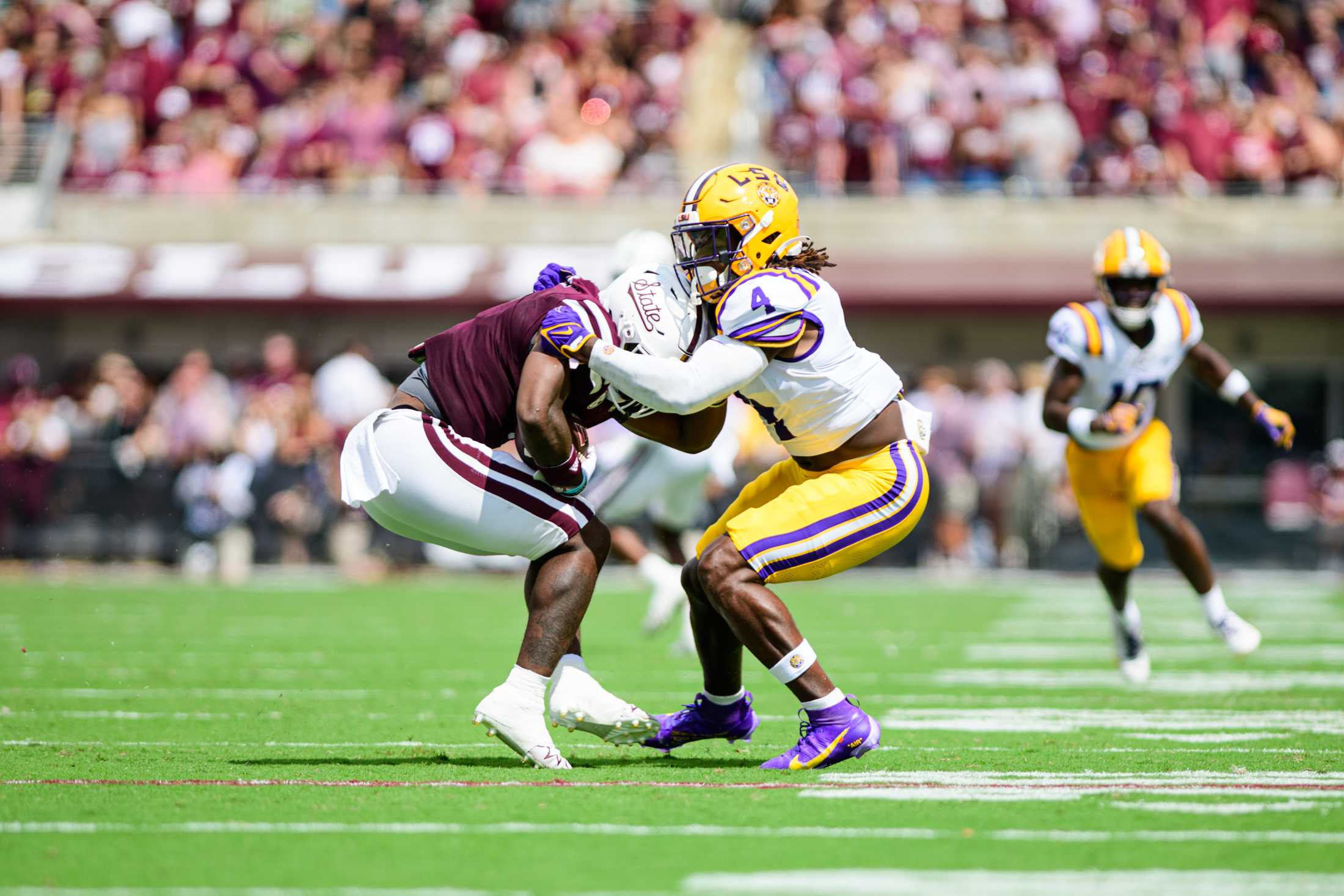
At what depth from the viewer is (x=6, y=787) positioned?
15.5 ft

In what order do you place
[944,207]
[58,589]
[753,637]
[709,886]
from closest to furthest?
1. [709,886]
2. [753,637]
3. [58,589]
4. [944,207]

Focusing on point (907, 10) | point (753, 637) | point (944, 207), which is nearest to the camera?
point (753, 637)

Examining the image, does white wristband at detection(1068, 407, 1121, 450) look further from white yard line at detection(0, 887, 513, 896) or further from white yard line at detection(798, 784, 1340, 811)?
white yard line at detection(0, 887, 513, 896)

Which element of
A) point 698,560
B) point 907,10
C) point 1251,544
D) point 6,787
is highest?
point 907,10

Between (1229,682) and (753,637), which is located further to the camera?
(1229,682)

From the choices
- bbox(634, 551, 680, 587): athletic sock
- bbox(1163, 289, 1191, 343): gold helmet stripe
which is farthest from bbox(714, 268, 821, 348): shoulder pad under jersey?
bbox(634, 551, 680, 587): athletic sock

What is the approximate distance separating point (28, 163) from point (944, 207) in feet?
31.3

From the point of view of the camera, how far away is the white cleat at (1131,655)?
7.86 metres

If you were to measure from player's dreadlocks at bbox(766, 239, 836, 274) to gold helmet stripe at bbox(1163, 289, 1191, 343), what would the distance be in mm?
3128

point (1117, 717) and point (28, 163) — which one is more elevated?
point (28, 163)

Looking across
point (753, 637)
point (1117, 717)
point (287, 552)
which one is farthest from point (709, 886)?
point (287, 552)

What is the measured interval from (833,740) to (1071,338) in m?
3.50

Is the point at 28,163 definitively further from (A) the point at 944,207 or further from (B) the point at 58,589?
(A) the point at 944,207

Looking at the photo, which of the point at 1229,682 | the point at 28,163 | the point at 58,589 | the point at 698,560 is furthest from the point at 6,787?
the point at 28,163
